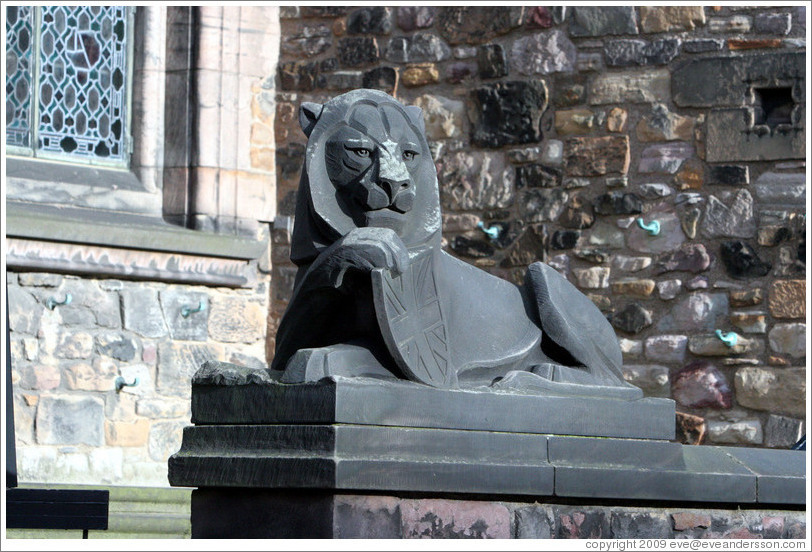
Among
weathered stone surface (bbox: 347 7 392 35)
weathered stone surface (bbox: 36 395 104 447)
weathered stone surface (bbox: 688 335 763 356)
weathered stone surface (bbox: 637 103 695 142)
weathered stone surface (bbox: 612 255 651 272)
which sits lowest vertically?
weathered stone surface (bbox: 36 395 104 447)

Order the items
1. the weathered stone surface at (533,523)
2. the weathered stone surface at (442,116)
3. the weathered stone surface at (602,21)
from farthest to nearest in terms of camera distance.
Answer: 1. the weathered stone surface at (442,116)
2. the weathered stone surface at (602,21)
3. the weathered stone surface at (533,523)

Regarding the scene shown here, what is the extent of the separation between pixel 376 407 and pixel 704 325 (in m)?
4.88

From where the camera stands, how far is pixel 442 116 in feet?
32.3

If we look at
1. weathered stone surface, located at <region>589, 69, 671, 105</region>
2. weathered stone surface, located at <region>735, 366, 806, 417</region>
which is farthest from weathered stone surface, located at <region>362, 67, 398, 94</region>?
weathered stone surface, located at <region>735, 366, 806, 417</region>

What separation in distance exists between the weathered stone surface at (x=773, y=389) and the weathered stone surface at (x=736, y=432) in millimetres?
109

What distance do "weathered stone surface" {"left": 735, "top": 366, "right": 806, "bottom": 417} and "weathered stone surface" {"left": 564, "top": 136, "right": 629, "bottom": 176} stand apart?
1.42m

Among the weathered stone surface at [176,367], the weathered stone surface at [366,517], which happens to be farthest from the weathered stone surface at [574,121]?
the weathered stone surface at [366,517]

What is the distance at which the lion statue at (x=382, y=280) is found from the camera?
4680mm

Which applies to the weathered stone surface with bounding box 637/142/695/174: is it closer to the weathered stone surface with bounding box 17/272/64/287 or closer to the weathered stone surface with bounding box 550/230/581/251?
the weathered stone surface with bounding box 550/230/581/251

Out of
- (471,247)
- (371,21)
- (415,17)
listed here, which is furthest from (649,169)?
(371,21)

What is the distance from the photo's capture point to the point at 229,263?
9.93 metres

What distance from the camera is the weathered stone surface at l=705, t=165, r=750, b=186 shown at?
9.05 metres

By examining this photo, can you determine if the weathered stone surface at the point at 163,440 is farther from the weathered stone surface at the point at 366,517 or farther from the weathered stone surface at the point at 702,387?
the weathered stone surface at the point at 366,517

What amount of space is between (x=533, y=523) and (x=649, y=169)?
480 cm
